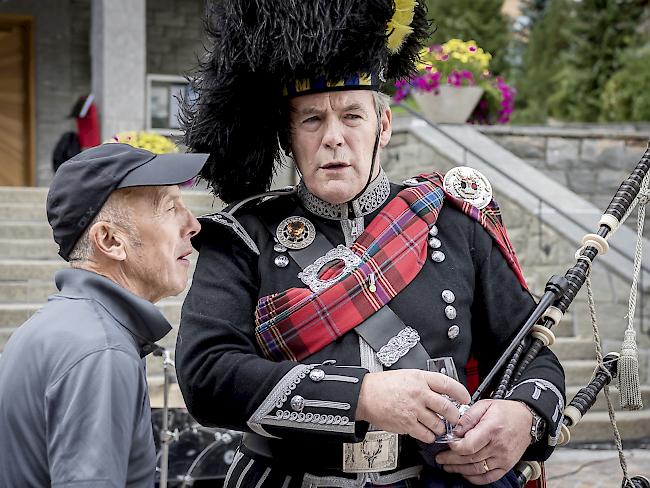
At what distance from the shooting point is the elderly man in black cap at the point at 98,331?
5.08 feet

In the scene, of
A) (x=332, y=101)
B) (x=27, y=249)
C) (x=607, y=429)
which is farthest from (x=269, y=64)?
(x=27, y=249)

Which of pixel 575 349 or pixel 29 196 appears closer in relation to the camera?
pixel 575 349

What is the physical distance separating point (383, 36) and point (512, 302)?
2.48 feet

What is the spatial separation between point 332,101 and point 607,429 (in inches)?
186

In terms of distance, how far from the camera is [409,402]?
77.5 inches

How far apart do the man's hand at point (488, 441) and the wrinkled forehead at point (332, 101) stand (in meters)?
0.80

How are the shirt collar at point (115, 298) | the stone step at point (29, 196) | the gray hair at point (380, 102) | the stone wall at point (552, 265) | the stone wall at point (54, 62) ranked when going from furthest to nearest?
the stone wall at point (54, 62)
the stone step at point (29, 196)
the stone wall at point (552, 265)
the gray hair at point (380, 102)
the shirt collar at point (115, 298)

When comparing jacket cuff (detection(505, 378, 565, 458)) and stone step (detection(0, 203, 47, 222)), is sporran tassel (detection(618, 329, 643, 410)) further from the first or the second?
stone step (detection(0, 203, 47, 222))

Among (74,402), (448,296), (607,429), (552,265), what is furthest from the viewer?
(552,265)

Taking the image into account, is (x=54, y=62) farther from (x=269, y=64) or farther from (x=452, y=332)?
(x=452, y=332)

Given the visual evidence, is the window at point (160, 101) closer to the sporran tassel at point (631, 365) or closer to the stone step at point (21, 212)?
the stone step at point (21, 212)

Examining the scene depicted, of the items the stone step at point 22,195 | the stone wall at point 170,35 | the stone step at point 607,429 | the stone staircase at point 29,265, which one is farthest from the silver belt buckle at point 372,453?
the stone wall at point 170,35

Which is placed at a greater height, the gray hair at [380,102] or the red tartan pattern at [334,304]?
the gray hair at [380,102]

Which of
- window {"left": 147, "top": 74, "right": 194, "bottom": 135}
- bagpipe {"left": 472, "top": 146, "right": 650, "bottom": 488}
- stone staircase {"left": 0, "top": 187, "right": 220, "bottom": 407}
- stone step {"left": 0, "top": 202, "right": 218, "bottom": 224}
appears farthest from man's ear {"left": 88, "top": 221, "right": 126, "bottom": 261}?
window {"left": 147, "top": 74, "right": 194, "bottom": 135}
